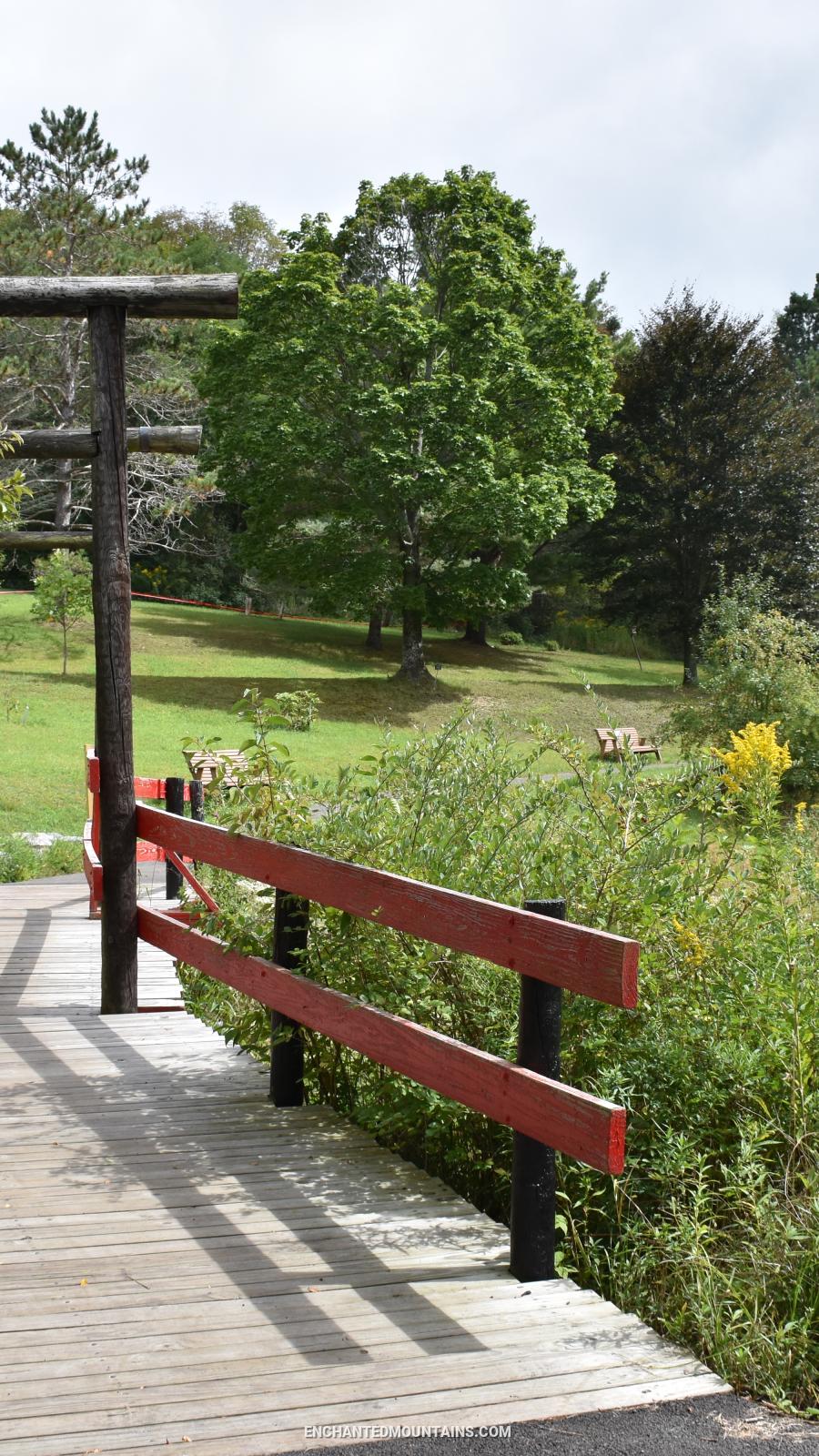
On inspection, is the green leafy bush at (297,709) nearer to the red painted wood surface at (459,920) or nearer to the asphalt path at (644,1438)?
the red painted wood surface at (459,920)

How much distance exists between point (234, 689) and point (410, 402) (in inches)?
290

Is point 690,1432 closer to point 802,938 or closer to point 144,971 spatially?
point 802,938

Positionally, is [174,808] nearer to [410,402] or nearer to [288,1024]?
[288,1024]

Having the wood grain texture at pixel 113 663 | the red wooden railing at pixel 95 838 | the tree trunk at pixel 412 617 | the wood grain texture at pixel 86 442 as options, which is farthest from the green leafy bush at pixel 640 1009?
the tree trunk at pixel 412 617

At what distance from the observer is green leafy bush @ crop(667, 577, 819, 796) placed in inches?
683

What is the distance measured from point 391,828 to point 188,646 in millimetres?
27317

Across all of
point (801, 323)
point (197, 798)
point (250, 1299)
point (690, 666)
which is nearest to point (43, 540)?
point (197, 798)

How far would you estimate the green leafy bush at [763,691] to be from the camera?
57.0ft

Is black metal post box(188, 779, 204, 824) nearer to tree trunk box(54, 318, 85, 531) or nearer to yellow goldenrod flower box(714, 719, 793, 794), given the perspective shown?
yellow goldenrod flower box(714, 719, 793, 794)

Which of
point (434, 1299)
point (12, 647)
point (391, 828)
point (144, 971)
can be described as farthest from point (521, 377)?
point (434, 1299)

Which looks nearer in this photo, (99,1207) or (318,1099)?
(99,1207)

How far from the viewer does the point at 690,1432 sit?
2496 mm

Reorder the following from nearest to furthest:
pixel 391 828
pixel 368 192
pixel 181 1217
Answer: pixel 181 1217, pixel 391 828, pixel 368 192

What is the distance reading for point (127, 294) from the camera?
20.1 feet
